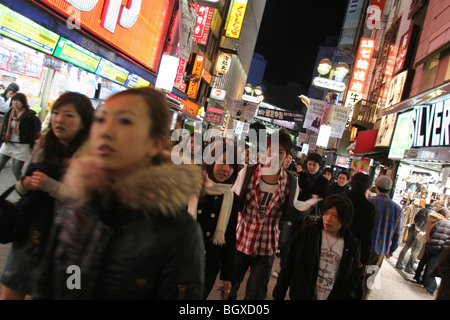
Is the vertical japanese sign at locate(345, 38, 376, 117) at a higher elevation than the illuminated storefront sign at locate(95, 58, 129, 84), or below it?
higher

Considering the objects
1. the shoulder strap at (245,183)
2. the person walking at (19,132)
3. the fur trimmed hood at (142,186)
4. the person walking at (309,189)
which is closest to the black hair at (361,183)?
the person walking at (309,189)

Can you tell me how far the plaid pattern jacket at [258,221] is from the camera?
3.79 metres

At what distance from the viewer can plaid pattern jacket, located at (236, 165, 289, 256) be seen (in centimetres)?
379

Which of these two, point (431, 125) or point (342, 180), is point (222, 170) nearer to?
point (342, 180)

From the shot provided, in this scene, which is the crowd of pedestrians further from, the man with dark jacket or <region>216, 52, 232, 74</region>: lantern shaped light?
<region>216, 52, 232, 74</region>: lantern shaped light

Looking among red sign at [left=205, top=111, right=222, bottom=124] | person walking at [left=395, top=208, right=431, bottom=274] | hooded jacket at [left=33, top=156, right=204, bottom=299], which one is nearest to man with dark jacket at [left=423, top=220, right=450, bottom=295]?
person walking at [left=395, top=208, right=431, bottom=274]

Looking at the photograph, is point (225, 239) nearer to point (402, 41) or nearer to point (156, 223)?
point (156, 223)

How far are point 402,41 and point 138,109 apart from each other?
15442mm

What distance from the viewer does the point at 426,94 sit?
26.5ft

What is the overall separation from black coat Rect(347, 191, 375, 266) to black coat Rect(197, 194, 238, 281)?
2.58 meters

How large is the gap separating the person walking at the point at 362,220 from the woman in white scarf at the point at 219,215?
8.38 feet

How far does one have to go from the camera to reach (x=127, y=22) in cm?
1161

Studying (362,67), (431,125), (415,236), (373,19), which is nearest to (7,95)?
(431,125)
